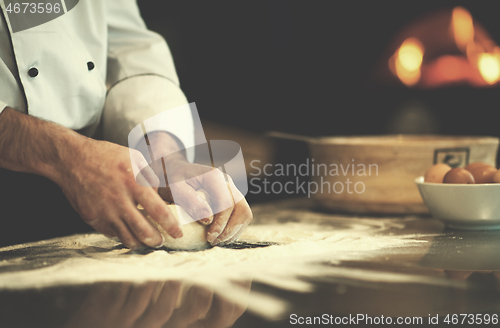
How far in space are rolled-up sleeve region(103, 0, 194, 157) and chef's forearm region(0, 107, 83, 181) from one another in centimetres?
33

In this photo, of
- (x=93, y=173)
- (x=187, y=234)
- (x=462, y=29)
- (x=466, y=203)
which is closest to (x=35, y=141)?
(x=93, y=173)

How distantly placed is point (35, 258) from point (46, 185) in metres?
0.28

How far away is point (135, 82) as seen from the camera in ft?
3.83

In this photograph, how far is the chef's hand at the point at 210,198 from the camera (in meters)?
0.81

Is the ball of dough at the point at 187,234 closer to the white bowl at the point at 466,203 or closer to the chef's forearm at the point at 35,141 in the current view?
the chef's forearm at the point at 35,141

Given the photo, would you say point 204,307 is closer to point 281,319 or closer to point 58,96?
point 281,319

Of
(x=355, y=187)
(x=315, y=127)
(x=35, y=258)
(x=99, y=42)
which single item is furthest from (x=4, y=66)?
(x=315, y=127)

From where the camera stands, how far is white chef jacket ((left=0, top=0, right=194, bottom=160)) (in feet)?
3.04

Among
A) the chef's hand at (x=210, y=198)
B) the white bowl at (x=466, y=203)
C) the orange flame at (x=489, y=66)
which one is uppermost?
the orange flame at (x=489, y=66)

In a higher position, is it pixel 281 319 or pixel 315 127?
pixel 281 319

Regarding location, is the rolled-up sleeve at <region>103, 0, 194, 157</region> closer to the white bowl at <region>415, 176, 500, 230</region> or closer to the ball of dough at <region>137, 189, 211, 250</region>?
the ball of dough at <region>137, 189, 211, 250</region>

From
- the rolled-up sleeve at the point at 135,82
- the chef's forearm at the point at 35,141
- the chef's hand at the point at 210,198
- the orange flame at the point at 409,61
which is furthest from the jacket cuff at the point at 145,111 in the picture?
the orange flame at the point at 409,61

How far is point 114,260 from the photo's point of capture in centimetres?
79

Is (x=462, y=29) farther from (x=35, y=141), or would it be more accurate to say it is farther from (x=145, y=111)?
(x=35, y=141)
